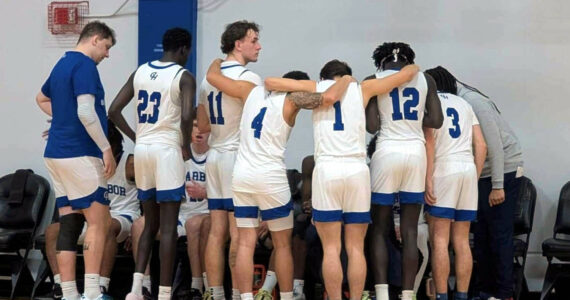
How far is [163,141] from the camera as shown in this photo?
5957mm

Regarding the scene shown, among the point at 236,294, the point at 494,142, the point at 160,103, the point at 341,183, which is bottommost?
the point at 236,294

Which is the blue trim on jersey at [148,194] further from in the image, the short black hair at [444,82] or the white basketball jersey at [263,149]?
the short black hair at [444,82]

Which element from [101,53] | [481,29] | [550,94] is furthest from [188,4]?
[550,94]

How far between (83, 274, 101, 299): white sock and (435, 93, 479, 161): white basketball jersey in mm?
2717

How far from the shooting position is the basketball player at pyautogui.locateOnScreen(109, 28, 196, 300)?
5.85 m

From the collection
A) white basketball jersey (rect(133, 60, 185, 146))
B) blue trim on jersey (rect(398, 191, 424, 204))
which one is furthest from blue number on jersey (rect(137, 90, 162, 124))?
blue trim on jersey (rect(398, 191, 424, 204))

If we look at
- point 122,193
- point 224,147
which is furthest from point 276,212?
point 122,193

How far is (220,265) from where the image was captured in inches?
237

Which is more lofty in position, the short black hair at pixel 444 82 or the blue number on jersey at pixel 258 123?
the short black hair at pixel 444 82

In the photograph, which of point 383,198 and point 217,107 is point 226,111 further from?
point 383,198

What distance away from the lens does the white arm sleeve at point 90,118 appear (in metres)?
5.69

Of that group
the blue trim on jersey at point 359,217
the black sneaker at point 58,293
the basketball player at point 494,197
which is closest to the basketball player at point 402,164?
the blue trim on jersey at point 359,217

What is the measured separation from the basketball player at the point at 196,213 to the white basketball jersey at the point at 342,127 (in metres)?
1.30

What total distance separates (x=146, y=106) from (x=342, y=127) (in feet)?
4.96
